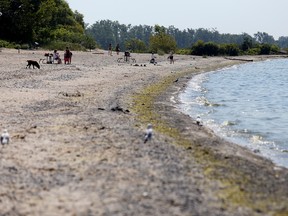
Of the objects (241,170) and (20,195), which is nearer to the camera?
(20,195)

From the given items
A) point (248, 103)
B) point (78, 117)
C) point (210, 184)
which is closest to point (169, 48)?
point (248, 103)

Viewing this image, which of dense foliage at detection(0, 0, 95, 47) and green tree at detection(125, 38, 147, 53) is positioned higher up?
dense foliage at detection(0, 0, 95, 47)

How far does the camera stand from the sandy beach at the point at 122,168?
7.66m

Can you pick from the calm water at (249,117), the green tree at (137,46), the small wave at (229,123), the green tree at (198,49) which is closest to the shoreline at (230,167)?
the calm water at (249,117)

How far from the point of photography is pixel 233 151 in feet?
40.3

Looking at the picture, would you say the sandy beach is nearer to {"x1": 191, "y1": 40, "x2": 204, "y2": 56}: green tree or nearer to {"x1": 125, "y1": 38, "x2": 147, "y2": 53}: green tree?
{"x1": 125, "y1": 38, "x2": 147, "y2": 53}: green tree

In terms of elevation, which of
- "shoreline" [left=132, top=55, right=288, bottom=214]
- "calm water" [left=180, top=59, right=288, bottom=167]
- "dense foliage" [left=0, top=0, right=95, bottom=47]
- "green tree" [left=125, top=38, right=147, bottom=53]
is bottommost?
"calm water" [left=180, top=59, right=288, bottom=167]

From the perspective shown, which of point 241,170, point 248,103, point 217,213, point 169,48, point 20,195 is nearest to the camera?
point 217,213

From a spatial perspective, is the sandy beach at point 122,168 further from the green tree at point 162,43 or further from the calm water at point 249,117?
the green tree at point 162,43

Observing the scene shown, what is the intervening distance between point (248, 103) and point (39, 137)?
1787 cm

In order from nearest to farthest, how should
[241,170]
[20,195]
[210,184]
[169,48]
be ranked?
[20,195]
[210,184]
[241,170]
[169,48]

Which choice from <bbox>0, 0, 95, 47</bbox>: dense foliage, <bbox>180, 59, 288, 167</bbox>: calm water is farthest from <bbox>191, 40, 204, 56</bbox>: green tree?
<bbox>180, 59, 288, 167</bbox>: calm water

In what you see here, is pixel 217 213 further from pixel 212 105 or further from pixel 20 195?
pixel 212 105

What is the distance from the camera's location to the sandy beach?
25.1ft
